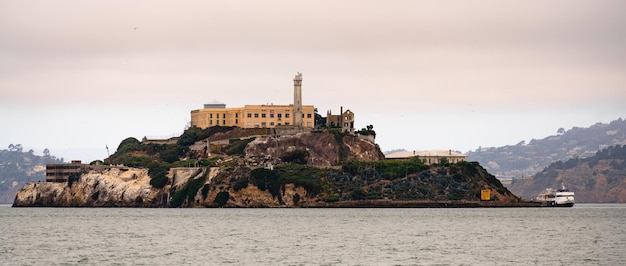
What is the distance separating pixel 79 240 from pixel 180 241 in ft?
35.8

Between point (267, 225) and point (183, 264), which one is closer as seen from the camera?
point (183, 264)

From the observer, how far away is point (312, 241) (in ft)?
393

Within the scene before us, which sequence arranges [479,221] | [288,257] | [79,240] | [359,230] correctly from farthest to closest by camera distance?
[479,221], [359,230], [79,240], [288,257]

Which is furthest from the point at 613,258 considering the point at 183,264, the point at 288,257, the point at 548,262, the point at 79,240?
the point at 79,240

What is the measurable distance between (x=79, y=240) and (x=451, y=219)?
219 feet

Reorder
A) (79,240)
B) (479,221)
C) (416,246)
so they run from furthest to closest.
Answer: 1. (479,221)
2. (79,240)
3. (416,246)

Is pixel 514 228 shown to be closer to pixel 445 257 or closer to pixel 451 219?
pixel 451 219

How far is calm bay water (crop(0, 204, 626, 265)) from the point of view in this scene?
99.4 metres

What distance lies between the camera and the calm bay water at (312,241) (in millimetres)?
99438

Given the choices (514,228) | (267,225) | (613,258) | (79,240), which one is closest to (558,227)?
(514,228)

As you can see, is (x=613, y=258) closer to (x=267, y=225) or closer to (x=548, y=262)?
(x=548, y=262)

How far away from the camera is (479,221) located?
6476 inches

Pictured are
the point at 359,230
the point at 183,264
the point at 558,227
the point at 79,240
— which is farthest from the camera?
the point at 558,227

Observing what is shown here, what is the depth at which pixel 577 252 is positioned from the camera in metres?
107
